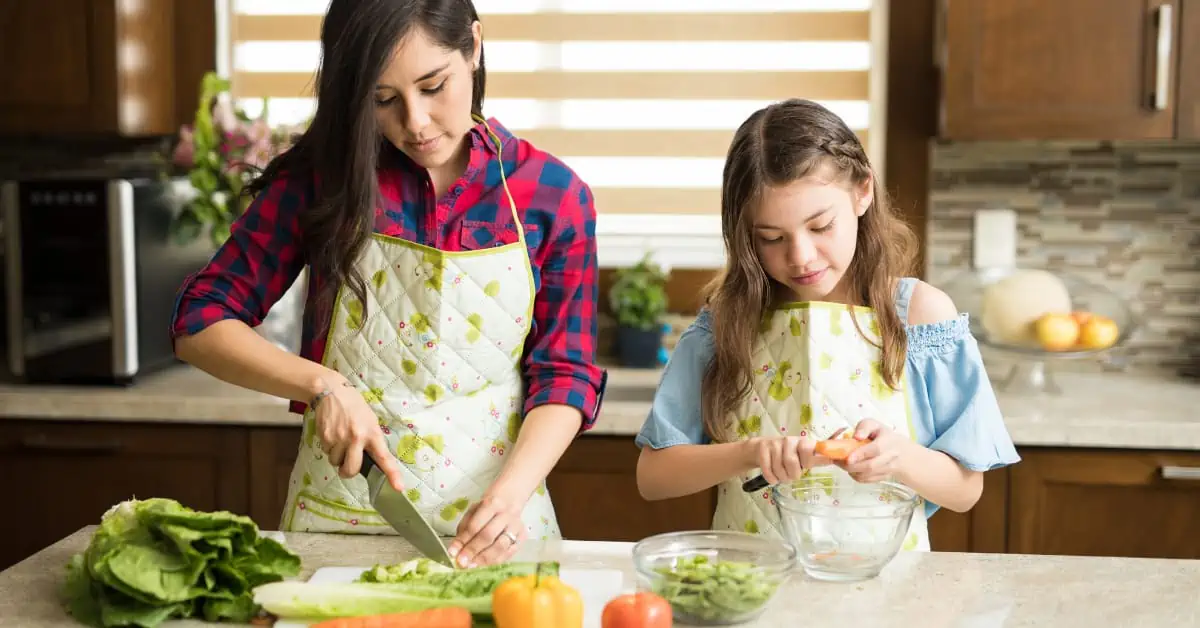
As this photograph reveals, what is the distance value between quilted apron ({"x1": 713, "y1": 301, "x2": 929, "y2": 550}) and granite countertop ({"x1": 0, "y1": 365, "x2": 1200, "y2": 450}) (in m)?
0.78

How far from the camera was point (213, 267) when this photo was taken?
1.71 metres

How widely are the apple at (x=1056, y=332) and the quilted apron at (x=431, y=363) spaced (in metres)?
1.34

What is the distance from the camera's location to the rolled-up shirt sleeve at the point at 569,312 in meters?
1.72

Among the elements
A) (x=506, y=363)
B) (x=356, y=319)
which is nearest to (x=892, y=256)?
(x=506, y=363)

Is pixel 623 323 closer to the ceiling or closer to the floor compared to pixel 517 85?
closer to the floor

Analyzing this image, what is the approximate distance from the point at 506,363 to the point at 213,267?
42cm

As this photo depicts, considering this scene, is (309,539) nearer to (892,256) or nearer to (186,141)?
(892,256)

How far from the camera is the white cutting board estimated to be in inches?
54.6

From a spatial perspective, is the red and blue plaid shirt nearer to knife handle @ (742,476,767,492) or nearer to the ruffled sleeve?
knife handle @ (742,476,767,492)

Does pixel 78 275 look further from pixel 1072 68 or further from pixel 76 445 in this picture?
pixel 1072 68

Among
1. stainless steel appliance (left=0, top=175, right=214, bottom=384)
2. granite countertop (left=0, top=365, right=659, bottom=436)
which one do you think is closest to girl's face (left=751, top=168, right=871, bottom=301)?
granite countertop (left=0, top=365, right=659, bottom=436)

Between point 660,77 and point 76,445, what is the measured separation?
160cm

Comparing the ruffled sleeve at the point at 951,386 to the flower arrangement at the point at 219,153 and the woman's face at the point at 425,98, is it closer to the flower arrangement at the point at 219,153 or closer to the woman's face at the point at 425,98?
the woman's face at the point at 425,98

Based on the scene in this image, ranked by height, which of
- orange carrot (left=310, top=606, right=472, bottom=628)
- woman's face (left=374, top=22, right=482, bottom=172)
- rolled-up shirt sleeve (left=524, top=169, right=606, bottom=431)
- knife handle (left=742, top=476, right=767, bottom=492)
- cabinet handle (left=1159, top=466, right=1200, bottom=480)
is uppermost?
woman's face (left=374, top=22, right=482, bottom=172)
